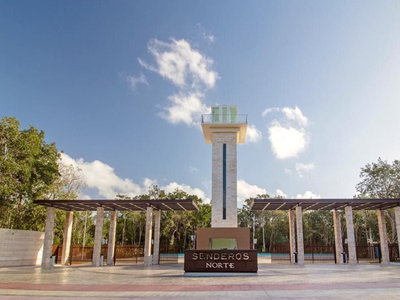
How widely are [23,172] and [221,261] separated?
54.2ft

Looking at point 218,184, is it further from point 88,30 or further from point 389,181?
point 389,181

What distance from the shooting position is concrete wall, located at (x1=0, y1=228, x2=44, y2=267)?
23.9 meters

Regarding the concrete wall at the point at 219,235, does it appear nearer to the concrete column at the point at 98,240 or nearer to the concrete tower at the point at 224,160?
the concrete tower at the point at 224,160

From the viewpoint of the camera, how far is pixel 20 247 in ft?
82.9

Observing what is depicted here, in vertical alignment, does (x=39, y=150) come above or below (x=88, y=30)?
below

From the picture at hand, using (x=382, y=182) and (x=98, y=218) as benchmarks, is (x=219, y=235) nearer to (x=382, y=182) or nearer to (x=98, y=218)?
(x=98, y=218)

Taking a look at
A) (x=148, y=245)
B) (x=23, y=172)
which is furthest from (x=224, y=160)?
(x=23, y=172)

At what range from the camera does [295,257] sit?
27.6 metres

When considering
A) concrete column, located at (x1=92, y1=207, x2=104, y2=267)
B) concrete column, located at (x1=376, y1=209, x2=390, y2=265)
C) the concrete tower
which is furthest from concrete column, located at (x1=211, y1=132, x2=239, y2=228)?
concrete column, located at (x1=376, y1=209, x2=390, y2=265)

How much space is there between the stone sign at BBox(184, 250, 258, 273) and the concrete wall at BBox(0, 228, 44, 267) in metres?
14.3

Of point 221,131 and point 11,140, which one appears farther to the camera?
point 221,131

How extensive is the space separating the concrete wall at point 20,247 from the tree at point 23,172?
2.73 m

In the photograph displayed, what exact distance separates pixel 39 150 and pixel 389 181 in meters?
34.9

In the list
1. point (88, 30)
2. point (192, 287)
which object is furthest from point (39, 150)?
point (192, 287)
